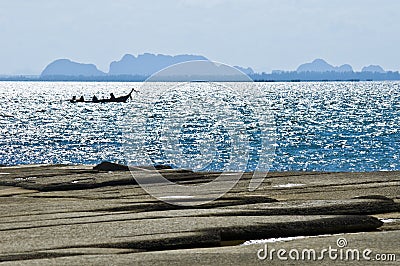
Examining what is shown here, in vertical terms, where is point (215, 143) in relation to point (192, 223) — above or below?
below

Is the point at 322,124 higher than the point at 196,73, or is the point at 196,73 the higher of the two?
the point at 196,73

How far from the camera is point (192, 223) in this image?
16.5m

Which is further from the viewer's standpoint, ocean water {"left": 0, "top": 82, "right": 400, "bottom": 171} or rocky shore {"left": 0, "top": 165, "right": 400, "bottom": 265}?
ocean water {"left": 0, "top": 82, "right": 400, "bottom": 171}

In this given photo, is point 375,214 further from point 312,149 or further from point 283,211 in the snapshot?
point 312,149

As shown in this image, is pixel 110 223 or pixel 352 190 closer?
pixel 110 223

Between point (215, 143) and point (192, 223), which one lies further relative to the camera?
point (215, 143)

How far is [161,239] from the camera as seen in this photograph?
15008 mm

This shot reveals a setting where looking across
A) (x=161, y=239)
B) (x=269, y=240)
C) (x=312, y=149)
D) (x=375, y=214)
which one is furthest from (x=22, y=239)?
(x=312, y=149)

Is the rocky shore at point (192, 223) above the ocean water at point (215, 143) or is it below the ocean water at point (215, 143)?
above

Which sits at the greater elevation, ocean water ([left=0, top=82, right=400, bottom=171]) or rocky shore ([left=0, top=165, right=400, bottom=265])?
rocky shore ([left=0, top=165, right=400, bottom=265])

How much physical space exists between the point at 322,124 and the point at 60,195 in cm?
8961

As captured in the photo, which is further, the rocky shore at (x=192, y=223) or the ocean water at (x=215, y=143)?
the ocean water at (x=215, y=143)

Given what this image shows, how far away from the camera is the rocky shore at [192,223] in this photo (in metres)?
13.8

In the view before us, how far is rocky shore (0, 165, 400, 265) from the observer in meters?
13.8
